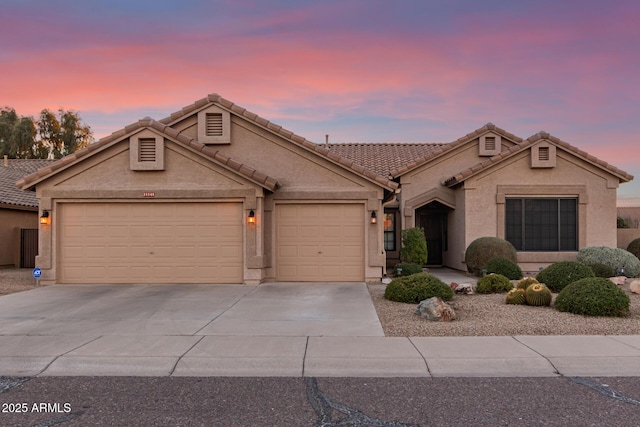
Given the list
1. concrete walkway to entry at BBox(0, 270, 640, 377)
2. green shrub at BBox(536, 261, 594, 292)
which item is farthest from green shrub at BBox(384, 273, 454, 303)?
green shrub at BBox(536, 261, 594, 292)

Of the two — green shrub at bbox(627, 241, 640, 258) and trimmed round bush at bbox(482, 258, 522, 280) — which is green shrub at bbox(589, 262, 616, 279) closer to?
trimmed round bush at bbox(482, 258, 522, 280)

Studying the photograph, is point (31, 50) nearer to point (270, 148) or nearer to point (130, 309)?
point (270, 148)

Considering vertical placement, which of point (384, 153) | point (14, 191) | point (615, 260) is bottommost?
point (615, 260)

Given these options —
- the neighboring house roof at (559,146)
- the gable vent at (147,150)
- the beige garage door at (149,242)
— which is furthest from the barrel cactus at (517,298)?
the gable vent at (147,150)

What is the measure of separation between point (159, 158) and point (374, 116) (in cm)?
1217

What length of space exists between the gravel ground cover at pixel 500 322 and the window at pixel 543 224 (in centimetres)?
684

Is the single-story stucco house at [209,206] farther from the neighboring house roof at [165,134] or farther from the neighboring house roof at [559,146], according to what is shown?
the neighboring house roof at [559,146]

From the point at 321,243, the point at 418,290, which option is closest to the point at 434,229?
the point at 321,243

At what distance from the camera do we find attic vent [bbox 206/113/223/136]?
15656 millimetres

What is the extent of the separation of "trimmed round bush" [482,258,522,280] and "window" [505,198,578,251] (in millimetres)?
2912

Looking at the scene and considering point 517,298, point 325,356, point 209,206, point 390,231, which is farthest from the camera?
point 390,231

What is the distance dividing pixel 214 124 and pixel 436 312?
9998 millimetres

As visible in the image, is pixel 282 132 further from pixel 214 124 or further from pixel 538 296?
pixel 538 296

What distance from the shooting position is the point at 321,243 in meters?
14.8
